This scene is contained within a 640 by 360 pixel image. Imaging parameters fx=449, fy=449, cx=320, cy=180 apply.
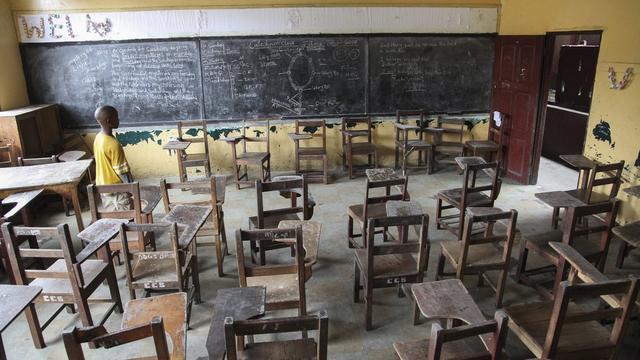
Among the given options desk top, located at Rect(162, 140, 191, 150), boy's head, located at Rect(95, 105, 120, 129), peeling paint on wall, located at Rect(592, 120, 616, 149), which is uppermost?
boy's head, located at Rect(95, 105, 120, 129)

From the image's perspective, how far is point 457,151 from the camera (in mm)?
6695

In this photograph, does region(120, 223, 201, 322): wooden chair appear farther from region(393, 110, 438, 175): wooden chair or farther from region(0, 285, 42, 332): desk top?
region(393, 110, 438, 175): wooden chair

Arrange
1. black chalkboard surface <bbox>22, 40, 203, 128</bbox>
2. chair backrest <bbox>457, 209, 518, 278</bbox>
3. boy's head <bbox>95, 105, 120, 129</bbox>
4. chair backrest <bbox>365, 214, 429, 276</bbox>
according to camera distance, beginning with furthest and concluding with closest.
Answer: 1. black chalkboard surface <bbox>22, 40, 203, 128</bbox>
2. boy's head <bbox>95, 105, 120, 129</bbox>
3. chair backrest <bbox>457, 209, 518, 278</bbox>
4. chair backrest <bbox>365, 214, 429, 276</bbox>

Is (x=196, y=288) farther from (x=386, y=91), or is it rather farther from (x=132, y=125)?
(x=386, y=91)

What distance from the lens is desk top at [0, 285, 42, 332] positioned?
2146mm

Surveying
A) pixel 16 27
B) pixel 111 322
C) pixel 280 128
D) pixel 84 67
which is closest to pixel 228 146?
pixel 280 128

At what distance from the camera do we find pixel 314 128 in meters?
6.99

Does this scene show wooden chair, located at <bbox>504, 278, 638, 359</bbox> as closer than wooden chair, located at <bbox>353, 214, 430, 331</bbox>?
Yes

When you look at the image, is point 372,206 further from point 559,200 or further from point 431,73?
point 431,73

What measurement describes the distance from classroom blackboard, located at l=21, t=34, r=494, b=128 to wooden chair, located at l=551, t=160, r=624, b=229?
9.03ft

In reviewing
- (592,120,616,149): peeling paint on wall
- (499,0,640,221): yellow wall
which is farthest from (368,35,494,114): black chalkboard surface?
(592,120,616,149): peeling paint on wall

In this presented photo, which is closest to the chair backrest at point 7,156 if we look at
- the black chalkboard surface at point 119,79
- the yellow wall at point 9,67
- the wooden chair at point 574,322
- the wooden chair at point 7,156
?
the wooden chair at point 7,156

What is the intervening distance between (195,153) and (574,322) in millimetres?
A: 5742

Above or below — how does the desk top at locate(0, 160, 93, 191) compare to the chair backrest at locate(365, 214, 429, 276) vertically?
above
